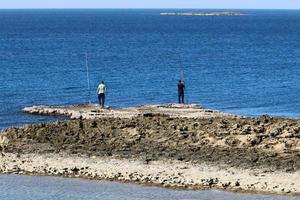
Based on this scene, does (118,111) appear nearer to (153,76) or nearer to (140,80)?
(140,80)

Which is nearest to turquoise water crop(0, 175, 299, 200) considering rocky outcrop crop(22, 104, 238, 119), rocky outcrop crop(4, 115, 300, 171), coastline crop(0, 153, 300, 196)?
coastline crop(0, 153, 300, 196)

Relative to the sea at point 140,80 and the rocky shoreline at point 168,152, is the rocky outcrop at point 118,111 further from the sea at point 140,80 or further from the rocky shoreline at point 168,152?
the rocky shoreline at point 168,152

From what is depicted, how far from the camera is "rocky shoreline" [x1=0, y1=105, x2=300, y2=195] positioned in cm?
2645

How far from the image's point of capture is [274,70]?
74625 millimetres

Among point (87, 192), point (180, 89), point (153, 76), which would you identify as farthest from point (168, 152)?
point (153, 76)

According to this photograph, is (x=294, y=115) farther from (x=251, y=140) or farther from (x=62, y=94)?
(x=62, y=94)

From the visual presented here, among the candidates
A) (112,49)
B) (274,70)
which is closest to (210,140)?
(274,70)

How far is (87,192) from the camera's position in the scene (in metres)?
25.6

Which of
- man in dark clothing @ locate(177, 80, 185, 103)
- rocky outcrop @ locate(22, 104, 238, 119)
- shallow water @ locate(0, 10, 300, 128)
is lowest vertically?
shallow water @ locate(0, 10, 300, 128)

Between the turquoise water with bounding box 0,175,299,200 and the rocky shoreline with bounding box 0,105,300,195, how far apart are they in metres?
0.57

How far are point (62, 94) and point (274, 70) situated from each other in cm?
2720

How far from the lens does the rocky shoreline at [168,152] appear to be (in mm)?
26453

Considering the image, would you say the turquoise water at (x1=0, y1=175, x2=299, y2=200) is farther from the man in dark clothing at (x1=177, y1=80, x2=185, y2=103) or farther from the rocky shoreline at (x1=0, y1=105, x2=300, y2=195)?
the man in dark clothing at (x1=177, y1=80, x2=185, y2=103)

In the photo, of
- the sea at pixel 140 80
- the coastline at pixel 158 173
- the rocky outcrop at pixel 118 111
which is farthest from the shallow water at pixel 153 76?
the coastline at pixel 158 173
